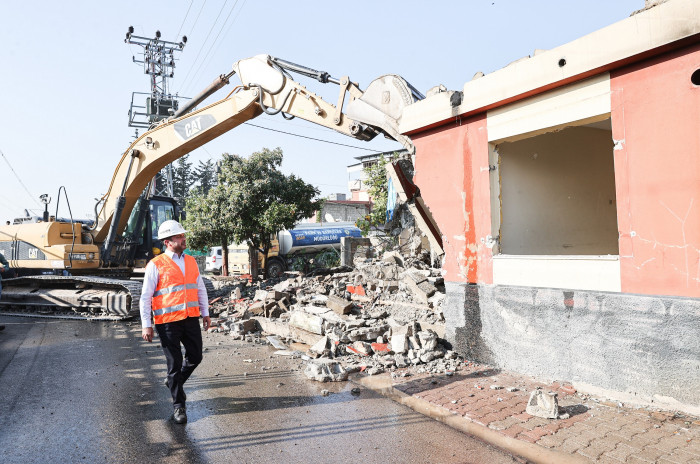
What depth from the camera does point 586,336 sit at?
4949 millimetres

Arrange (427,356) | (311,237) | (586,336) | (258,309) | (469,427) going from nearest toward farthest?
(469,427), (586,336), (427,356), (258,309), (311,237)

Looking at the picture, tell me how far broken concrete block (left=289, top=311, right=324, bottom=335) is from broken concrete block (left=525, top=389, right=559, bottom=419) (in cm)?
373

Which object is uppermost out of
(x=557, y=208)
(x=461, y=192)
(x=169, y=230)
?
(x=461, y=192)

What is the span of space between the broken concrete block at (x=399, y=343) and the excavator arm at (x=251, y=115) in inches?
110

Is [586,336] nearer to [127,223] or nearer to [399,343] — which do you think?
[399,343]

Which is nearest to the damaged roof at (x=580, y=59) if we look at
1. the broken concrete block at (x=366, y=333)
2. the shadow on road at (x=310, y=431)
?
the broken concrete block at (x=366, y=333)

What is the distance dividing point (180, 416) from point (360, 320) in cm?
354

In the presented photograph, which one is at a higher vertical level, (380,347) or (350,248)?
(350,248)

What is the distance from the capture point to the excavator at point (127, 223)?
29.9 feet

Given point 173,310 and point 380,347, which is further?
point 380,347

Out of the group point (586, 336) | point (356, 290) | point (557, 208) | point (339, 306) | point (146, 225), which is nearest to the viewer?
point (586, 336)

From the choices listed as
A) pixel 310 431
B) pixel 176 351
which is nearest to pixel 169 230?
pixel 176 351

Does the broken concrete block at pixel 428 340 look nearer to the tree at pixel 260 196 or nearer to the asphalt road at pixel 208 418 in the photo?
the asphalt road at pixel 208 418

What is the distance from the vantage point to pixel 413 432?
420cm
